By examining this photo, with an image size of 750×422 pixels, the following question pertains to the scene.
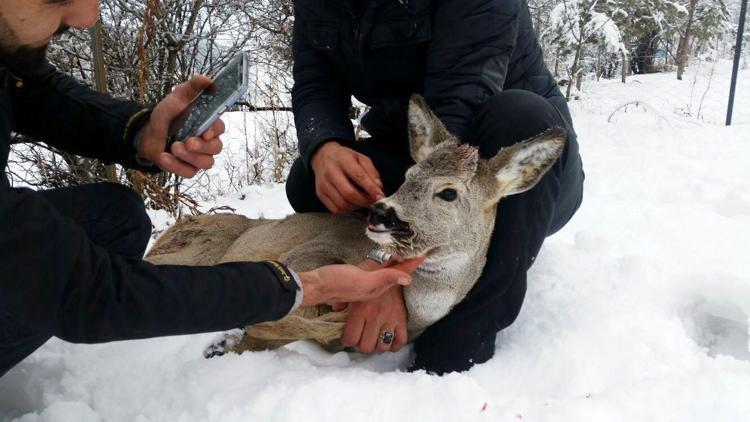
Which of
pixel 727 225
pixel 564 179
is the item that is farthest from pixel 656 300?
pixel 727 225

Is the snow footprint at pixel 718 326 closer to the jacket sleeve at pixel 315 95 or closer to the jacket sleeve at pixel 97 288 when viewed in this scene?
the jacket sleeve at pixel 315 95

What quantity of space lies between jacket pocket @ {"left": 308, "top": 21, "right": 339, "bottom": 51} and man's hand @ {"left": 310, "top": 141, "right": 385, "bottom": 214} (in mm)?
492

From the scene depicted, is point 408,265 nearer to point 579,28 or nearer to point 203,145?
point 203,145

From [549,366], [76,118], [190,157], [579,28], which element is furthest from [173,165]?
[579,28]

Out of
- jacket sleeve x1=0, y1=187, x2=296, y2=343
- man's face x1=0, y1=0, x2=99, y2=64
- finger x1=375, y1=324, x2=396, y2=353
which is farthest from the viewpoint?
finger x1=375, y1=324, x2=396, y2=353

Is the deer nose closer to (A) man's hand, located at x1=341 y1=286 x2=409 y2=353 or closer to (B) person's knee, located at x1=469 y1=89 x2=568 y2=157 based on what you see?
(A) man's hand, located at x1=341 y1=286 x2=409 y2=353

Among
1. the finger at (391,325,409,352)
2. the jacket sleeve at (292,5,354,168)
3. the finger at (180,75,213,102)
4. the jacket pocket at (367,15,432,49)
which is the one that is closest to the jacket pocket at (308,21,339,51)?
the jacket sleeve at (292,5,354,168)

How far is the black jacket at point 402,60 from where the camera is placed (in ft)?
7.19

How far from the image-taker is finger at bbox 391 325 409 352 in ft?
6.98

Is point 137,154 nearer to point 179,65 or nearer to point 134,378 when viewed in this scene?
point 134,378

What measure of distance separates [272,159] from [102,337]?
17.3 ft

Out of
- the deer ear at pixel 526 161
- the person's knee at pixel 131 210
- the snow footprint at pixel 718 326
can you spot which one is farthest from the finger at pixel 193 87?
the snow footprint at pixel 718 326

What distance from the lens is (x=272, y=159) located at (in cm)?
646

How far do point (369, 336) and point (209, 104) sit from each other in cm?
95
